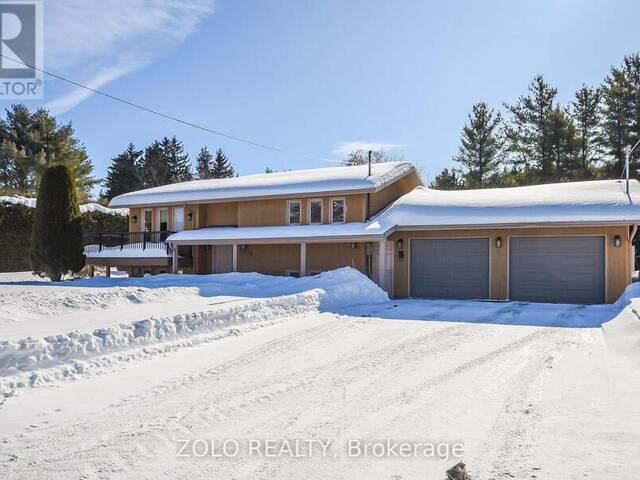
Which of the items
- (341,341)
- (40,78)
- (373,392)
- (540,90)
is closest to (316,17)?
(40,78)

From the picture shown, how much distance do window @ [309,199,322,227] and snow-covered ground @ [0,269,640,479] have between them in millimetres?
9313

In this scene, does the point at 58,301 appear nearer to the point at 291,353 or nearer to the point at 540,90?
the point at 291,353

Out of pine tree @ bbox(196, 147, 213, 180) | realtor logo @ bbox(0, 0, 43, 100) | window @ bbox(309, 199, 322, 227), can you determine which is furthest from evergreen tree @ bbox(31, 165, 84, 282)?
pine tree @ bbox(196, 147, 213, 180)

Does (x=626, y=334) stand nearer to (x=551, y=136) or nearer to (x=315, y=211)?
(x=315, y=211)

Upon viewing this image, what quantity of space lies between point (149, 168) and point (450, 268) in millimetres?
37522

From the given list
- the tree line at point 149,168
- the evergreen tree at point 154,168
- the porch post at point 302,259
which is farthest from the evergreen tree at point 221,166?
the porch post at point 302,259

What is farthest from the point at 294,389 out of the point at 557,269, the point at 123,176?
the point at 123,176

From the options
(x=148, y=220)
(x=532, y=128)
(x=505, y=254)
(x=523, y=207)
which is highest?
(x=532, y=128)

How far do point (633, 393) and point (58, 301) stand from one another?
9.48 m

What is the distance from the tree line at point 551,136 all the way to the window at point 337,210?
1758cm

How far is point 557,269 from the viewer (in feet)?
50.8

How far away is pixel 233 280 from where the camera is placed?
16.4 m

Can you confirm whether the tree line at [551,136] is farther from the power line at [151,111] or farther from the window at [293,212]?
the window at [293,212]

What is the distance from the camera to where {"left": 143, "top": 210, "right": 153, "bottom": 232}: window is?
24.2 meters
